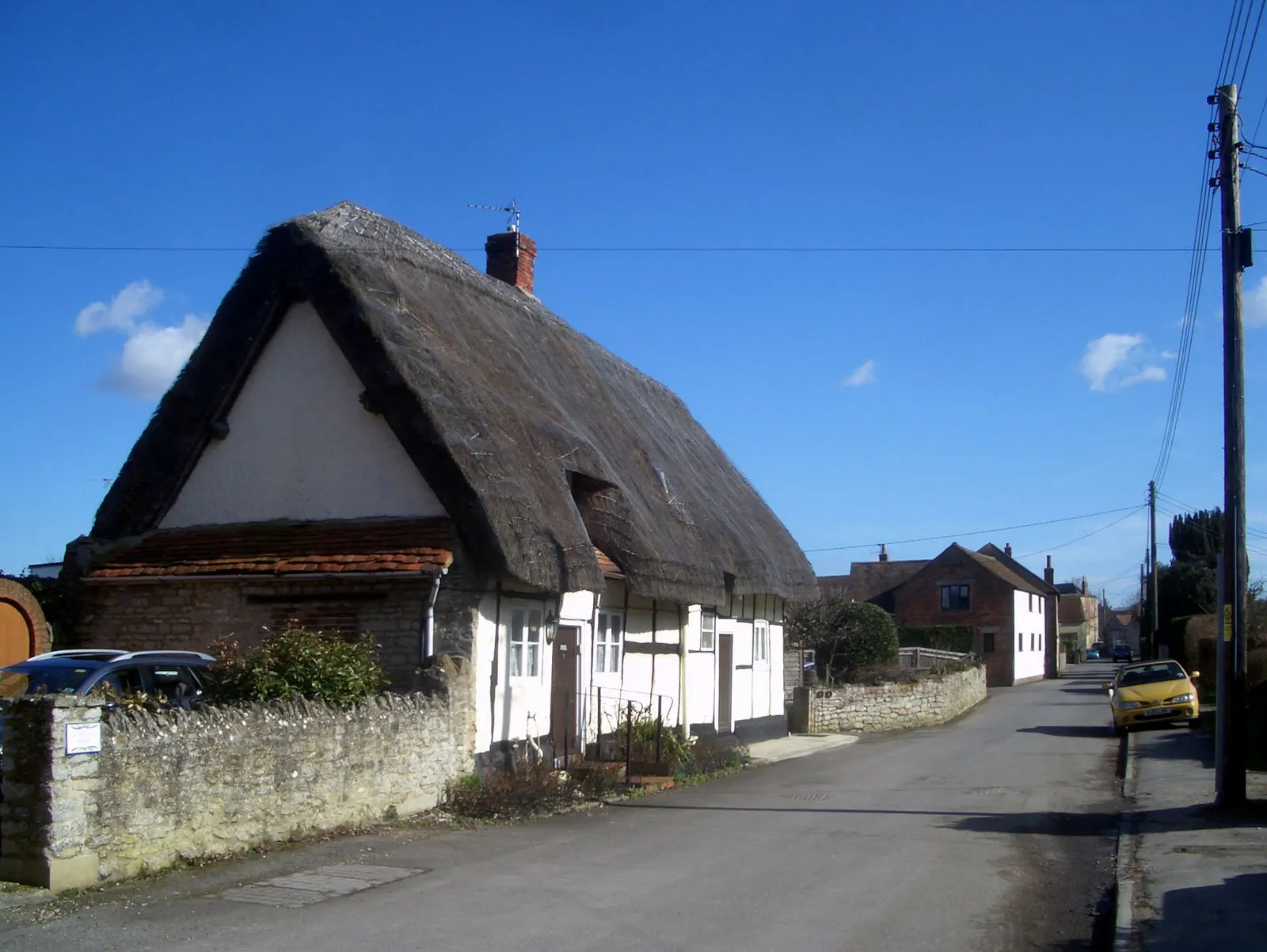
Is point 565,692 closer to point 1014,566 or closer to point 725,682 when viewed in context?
point 725,682

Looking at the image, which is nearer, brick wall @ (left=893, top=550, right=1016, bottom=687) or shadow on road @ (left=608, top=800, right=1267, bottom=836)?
shadow on road @ (left=608, top=800, right=1267, bottom=836)

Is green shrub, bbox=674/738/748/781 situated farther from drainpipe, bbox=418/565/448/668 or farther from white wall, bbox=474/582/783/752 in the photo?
drainpipe, bbox=418/565/448/668

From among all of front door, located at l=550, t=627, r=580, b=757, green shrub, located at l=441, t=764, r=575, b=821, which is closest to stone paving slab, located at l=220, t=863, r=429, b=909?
green shrub, located at l=441, t=764, r=575, b=821

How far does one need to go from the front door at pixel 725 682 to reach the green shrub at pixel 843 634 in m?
12.7

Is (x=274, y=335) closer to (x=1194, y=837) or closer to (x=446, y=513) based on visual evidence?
(x=446, y=513)

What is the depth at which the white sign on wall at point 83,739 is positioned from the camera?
8.56 meters

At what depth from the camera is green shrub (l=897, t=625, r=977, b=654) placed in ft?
177

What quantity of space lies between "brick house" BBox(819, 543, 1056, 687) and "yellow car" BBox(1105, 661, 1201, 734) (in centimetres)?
2830

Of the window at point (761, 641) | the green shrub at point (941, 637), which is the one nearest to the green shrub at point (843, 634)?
the window at point (761, 641)

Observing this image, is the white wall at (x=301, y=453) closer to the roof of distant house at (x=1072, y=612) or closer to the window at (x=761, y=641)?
the window at (x=761, y=641)

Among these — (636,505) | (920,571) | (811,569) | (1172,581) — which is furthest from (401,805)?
(1172,581)

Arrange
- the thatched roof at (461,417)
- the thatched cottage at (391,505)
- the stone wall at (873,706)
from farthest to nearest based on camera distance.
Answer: the stone wall at (873,706) → the thatched roof at (461,417) → the thatched cottage at (391,505)

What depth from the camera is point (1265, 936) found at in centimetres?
755

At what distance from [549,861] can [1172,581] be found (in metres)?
64.5
